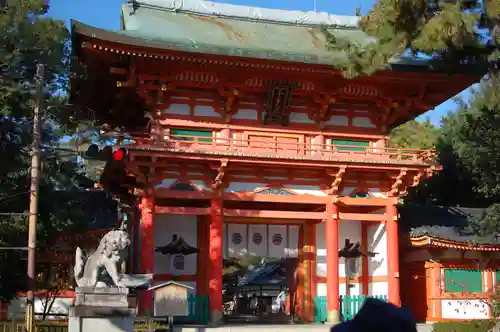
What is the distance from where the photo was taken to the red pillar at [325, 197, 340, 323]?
59.4 ft

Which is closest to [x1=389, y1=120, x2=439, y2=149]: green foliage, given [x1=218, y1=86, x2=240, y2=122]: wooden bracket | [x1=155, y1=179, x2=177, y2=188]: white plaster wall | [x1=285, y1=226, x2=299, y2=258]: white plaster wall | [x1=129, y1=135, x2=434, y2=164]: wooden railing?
[x1=129, y1=135, x2=434, y2=164]: wooden railing

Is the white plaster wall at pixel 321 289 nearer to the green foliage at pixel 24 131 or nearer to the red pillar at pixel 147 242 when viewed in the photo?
the red pillar at pixel 147 242

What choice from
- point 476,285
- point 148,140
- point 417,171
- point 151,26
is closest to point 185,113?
point 148,140

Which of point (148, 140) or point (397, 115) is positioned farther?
point (397, 115)

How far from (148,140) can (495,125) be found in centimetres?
1068

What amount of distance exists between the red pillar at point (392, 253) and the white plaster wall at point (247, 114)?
15.6 feet

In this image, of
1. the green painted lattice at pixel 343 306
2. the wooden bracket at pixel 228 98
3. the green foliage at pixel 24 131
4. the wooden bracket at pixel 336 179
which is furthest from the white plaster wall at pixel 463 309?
the green foliage at pixel 24 131

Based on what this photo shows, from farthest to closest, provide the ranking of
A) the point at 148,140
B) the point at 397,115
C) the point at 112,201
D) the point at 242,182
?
the point at 112,201 → the point at 397,115 → the point at 242,182 → the point at 148,140

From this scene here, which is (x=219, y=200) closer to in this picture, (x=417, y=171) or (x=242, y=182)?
(x=242, y=182)

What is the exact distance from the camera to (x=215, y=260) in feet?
57.5

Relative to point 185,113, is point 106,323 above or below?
below

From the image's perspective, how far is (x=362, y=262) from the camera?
65.4 feet

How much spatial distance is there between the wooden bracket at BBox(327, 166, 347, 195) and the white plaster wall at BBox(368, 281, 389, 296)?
315cm

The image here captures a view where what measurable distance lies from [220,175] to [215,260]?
2296mm
